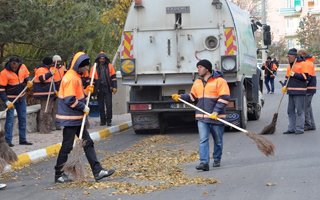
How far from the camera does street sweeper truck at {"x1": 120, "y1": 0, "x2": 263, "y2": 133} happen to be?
14094mm

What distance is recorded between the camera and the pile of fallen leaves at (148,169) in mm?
8773

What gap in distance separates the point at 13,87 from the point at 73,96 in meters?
4.02

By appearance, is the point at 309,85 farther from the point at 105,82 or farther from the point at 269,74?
the point at 269,74

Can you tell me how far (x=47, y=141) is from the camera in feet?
44.7

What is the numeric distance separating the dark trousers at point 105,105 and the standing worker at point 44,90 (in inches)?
62.8

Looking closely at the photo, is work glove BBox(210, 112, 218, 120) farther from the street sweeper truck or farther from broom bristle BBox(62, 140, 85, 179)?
the street sweeper truck

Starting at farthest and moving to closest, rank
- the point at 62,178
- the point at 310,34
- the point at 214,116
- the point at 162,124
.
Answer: the point at 310,34, the point at 162,124, the point at 214,116, the point at 62,178

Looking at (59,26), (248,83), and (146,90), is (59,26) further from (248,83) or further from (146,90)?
(248,83)

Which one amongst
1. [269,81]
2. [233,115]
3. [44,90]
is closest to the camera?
[233,115]

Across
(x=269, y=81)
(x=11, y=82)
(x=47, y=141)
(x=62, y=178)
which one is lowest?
(x=269, y=81)

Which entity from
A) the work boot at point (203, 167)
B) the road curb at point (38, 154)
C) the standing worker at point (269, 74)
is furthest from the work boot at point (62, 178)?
the standing worker at point (269, 74)

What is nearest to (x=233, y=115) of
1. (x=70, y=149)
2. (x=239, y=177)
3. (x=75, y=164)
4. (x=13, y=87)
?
(x=13, y=87)

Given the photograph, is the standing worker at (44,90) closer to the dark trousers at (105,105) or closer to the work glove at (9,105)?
the dark trousers at (105,105)

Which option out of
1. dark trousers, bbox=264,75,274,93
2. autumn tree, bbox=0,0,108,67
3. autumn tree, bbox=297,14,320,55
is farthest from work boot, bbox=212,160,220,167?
autumn tree, bbox=297,14,320,55
